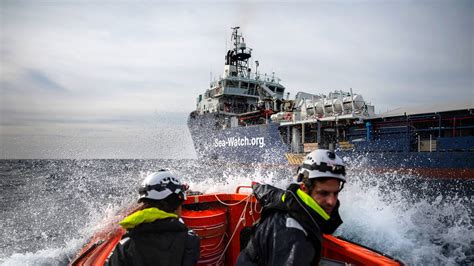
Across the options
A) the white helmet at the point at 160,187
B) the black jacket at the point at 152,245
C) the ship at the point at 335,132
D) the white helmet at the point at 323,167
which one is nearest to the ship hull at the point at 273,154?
the ship at the point at 335,132

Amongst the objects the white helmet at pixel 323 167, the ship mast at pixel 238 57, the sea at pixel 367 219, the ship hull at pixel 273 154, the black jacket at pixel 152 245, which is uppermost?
the ship mast at pixel 238 57

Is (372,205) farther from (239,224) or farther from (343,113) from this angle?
(343,113)

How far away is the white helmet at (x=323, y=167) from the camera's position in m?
2.10

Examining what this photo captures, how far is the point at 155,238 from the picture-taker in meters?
2.14

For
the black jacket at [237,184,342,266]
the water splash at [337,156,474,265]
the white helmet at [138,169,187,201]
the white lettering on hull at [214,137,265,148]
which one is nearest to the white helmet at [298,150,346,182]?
the black jacket at [237,184,342,266]

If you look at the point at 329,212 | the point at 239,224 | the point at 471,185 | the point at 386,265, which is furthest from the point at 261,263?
the point at 471,185

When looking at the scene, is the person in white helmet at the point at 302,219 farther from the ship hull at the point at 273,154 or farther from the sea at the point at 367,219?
the ship hull at the point at 273,154

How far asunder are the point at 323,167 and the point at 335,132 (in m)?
17.8

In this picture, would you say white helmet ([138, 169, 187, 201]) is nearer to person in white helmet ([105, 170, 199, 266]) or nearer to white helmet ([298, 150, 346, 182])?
person in white helmet ([105, 170, 199, 266])

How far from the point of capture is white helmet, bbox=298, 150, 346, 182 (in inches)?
82.8

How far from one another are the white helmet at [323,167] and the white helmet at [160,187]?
1.10 metres

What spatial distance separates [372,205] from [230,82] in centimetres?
2154

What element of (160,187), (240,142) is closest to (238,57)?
(240,142)

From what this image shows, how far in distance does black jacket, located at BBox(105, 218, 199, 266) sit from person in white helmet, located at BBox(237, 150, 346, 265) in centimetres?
53
